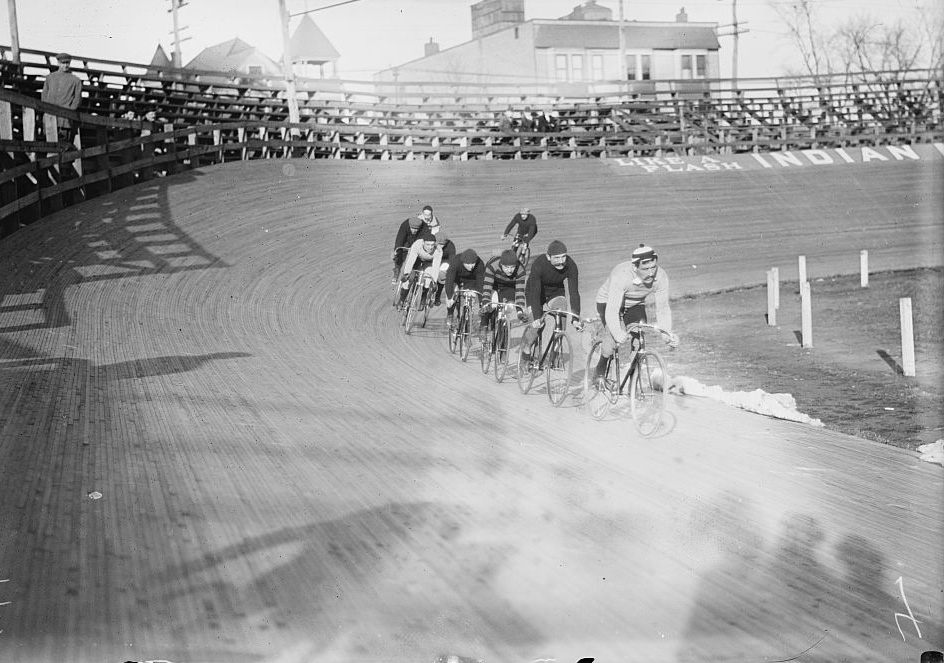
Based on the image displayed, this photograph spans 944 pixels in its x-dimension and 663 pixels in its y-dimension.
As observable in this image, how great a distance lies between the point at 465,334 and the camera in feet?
40.1

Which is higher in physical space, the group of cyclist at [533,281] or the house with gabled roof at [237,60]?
the house with gabled roof at [237,60]

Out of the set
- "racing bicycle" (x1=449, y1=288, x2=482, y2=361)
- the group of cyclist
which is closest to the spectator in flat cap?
the group of cyclist

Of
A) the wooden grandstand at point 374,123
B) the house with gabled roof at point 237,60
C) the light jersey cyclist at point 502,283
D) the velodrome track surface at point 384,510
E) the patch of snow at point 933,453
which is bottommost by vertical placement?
the patch of snow at point 933,453

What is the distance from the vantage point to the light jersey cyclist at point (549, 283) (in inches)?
373

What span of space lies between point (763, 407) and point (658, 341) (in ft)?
17.7

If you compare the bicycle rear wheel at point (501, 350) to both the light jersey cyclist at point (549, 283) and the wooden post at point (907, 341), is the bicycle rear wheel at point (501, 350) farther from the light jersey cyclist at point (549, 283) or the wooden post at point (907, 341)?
the wooden post at point (907, 341)

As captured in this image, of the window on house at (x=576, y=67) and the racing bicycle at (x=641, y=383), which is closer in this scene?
the racing bicycle at (x=641, y=383)

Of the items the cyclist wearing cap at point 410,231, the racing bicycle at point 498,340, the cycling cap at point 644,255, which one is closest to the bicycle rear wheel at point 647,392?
the cycling cap at point 644,255

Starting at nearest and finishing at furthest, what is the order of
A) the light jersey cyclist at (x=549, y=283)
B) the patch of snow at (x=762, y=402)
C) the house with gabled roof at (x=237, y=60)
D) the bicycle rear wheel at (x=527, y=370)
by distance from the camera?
the patch of snow at (x=762, y=402), the light jersey cyclist at (x=549, y=283), the bicycle rear wheel at (x=527, y=370), the house with gabled roof at (x=237, y=60)

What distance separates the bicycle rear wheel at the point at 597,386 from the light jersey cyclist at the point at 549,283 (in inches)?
14.5

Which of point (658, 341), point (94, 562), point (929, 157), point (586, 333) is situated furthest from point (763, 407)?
point (929, 157)

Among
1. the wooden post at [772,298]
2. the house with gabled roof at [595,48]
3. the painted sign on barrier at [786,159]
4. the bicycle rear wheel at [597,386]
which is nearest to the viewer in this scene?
the bicycle rear wheel at [597,386]

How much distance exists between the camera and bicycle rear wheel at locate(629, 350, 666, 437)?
27.1 feet

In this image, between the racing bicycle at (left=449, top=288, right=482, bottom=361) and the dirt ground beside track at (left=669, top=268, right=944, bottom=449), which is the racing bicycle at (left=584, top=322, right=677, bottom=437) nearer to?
the dirt ground beside track at (left=669, top=268, right=944, bottom=449)
